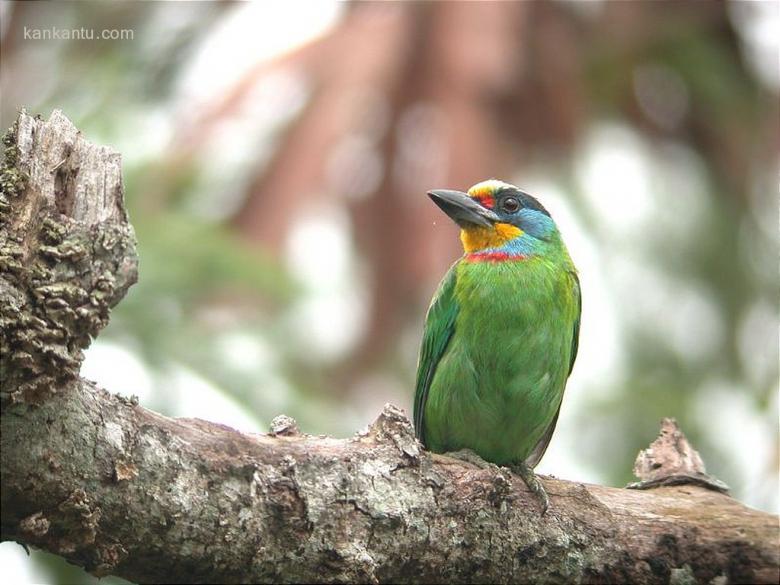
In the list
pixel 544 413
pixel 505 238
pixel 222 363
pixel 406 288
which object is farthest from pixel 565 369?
pixel 406 288

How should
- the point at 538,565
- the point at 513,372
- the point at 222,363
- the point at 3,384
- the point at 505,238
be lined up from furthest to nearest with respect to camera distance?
the point at 222,363 → the point at 505,238 → the point at 513,372 → the point at 538,565 → the point at 3,384

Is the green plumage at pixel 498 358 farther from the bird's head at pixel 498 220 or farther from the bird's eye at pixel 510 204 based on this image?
the bird's eye at pixel 510 204

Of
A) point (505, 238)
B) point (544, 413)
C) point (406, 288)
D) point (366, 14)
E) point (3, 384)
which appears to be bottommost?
point (3, 384)

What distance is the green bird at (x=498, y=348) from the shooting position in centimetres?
455

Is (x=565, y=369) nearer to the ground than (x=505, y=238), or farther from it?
nearer to the ground

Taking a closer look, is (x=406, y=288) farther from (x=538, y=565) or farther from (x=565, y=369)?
(x=538, y=565)

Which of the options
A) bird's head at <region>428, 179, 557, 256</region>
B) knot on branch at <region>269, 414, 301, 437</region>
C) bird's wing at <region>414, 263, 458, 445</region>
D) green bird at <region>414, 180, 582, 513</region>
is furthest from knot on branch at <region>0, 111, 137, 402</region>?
bird's head at <region>428, 179, 557, 256</region>

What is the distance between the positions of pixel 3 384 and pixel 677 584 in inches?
79.0

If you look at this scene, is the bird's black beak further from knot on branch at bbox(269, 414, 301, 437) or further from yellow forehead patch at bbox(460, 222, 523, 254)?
knot on branch at bbox(269, 414, 301, 437)

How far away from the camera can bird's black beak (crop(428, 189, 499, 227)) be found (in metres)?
5.09

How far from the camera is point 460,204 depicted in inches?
201

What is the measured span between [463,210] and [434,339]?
1.91 ft

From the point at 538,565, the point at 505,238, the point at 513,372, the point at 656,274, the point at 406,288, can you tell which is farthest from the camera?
the point at 656,274

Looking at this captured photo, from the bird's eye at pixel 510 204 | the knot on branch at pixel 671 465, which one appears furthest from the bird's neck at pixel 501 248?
the knot on branch at pixel 671 465
